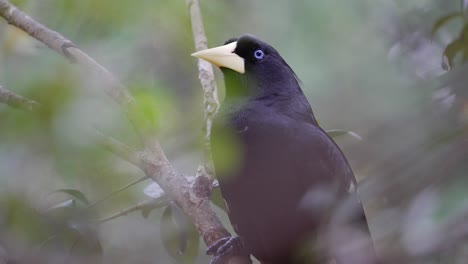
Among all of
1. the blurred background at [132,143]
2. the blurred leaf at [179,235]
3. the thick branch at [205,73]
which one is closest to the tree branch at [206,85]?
the thick branch at [205,73]

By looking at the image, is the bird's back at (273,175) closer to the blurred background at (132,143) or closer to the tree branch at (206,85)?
the tree branch at (206,85)

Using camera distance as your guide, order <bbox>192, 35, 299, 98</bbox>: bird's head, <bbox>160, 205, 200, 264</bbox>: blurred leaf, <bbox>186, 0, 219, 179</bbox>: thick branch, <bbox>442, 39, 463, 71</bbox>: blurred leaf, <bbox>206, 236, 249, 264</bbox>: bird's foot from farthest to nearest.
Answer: <bbox>192, 35, 299, 98</bbox>: bird's head
<bbox>186, 0, 219, 179</bbox>: thick branch
<bbox>206, 236, 249, 264</bbox>: bird's foot
<bbox>160, 205, 200, 264</bbox>: blurred leaf
<bbox>442, 39, 463, 71</bbox>: blurred leaf

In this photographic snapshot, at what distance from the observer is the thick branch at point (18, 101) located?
0.82 metres

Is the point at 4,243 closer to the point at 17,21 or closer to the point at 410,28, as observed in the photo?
the point at 17,21

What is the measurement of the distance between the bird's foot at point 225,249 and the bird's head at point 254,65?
542mm

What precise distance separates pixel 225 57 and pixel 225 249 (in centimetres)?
66

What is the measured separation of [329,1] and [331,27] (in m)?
0.16

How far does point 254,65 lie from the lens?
2531 millimetres

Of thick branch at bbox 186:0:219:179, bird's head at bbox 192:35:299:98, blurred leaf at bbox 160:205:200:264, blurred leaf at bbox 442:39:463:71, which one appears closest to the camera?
blurred leaf at bbox 442:39:463:71

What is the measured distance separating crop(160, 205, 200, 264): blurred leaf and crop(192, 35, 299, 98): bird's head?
58 centimetres

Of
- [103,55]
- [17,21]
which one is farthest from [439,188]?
[17,21]

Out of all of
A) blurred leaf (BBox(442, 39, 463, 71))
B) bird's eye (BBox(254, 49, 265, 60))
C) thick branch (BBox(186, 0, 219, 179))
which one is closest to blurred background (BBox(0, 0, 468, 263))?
blurred leaf (BBox(442, 39, 463, 71))

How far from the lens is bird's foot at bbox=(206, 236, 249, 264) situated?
81.2 inches

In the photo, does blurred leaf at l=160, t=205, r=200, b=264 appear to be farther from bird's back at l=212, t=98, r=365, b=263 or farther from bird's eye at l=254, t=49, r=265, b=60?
bird's eye at l=254, t=49, r=265, b=60
